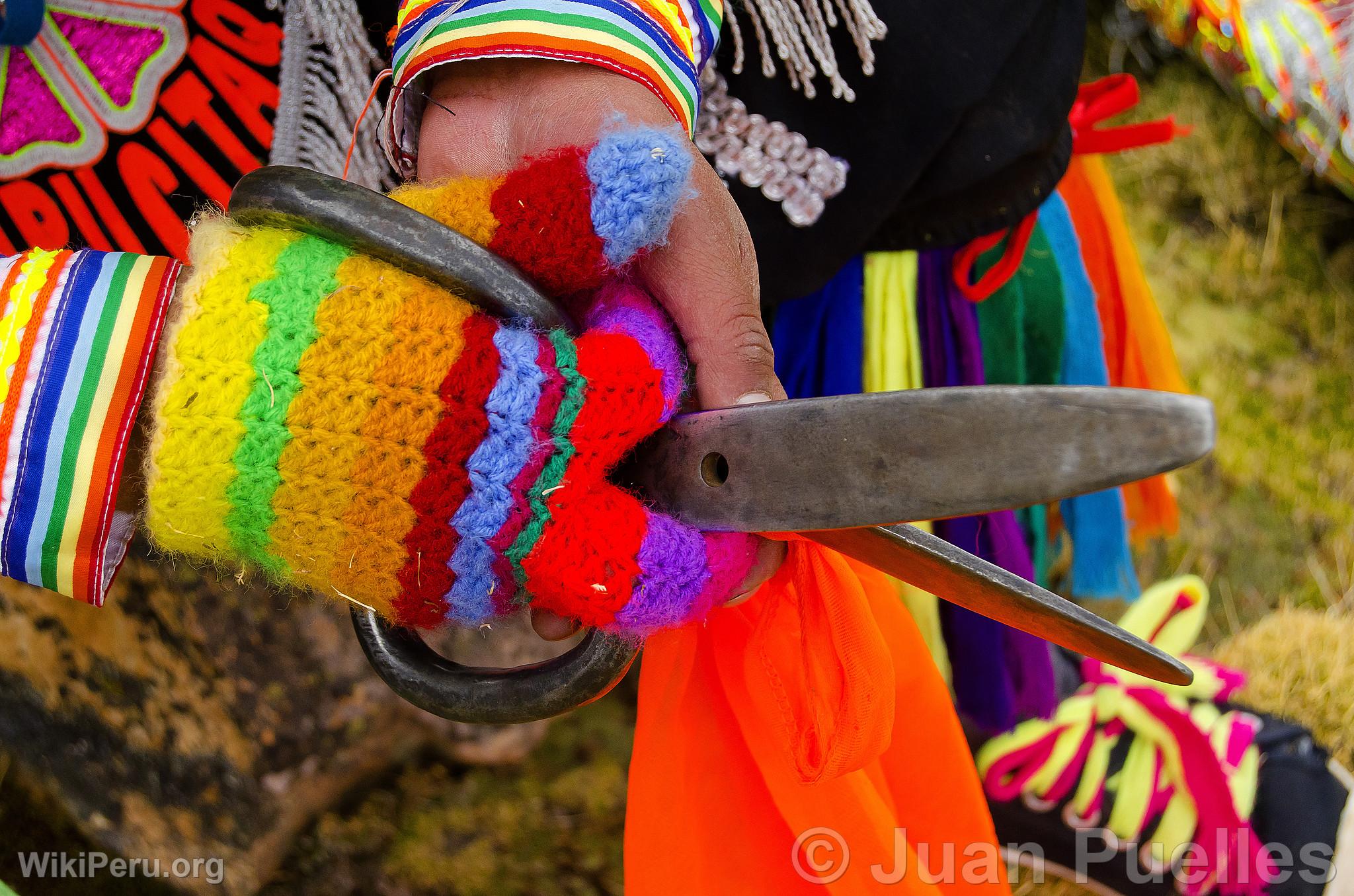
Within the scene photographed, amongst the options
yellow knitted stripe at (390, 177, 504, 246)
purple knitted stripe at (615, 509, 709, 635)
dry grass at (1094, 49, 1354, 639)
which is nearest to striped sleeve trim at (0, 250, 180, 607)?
yellow knitted stripe at (390, 177, 504, 246)

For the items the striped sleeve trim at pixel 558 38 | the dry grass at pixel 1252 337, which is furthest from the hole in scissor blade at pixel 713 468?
the dry grass at pixel 1252 337

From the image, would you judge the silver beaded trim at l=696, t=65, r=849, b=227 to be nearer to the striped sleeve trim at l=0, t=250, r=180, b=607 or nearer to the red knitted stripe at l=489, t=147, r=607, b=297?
the red knitted stripe at l=489, t=147, r=607, b=297

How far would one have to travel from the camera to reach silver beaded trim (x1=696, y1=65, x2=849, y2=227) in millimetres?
682

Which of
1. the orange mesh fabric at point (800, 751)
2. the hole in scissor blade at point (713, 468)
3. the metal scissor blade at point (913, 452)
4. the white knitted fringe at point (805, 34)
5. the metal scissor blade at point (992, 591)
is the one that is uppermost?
the white knitted fringe at point (805, 34)

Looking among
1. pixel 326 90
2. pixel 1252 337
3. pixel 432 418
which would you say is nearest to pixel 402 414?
pixel 432 418

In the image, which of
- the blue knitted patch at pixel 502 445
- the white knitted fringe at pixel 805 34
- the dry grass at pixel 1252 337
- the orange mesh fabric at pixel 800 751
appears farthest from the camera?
the dry grass at pixel 1252 337

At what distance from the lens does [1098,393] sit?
12.4 inches

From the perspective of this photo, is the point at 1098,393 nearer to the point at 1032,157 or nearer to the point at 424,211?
the point at 424,211

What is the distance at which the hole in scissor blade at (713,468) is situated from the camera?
422 millimetres

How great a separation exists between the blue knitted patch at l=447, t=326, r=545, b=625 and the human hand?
89mm

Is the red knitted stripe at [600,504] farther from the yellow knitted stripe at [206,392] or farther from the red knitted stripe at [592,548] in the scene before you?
the yellow knitted stripe at [206,392]

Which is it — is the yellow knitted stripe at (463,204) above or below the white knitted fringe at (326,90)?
below

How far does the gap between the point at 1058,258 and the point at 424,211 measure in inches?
26.8

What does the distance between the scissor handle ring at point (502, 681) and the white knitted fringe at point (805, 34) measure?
0.43 metres
